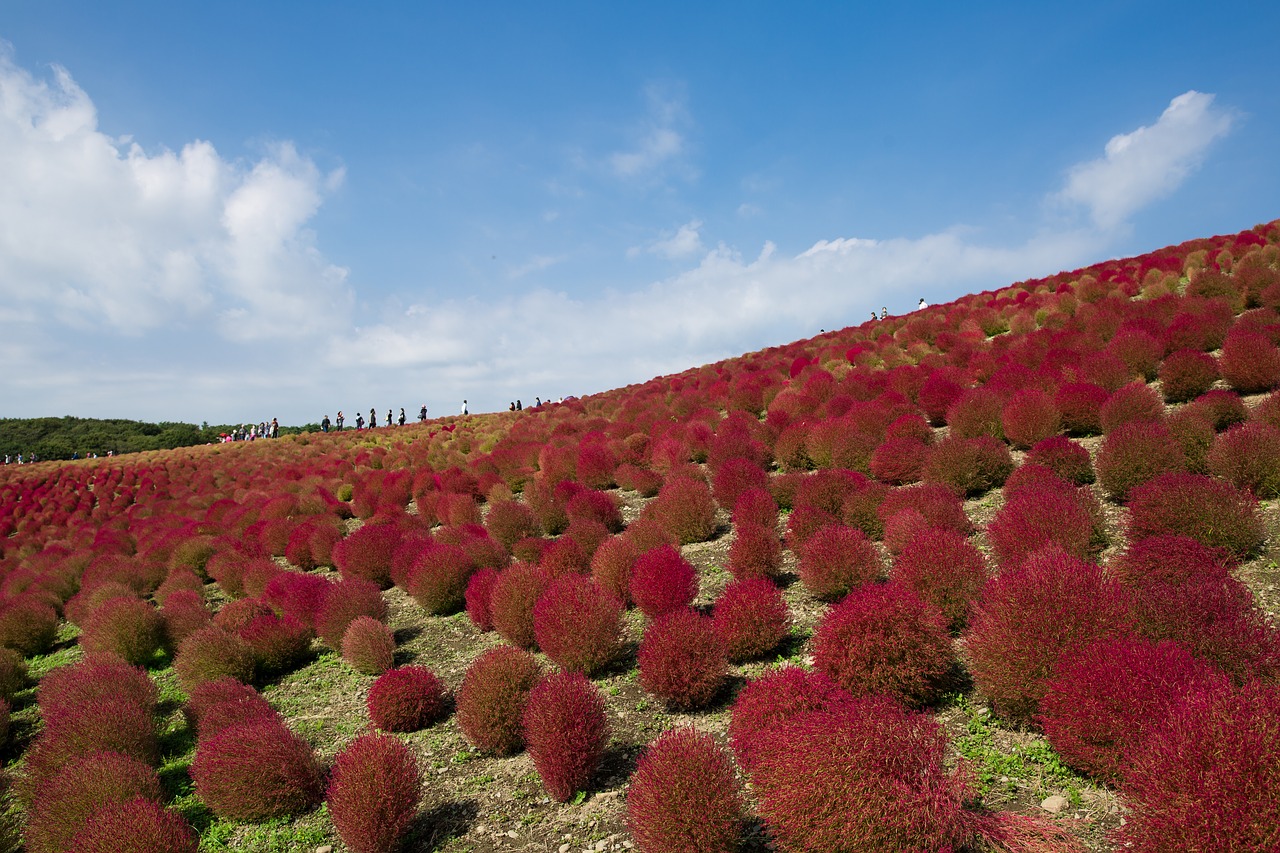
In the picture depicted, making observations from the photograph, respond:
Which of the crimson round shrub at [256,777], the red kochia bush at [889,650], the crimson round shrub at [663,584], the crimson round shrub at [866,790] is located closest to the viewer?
the crimson round shrub at [866,790]

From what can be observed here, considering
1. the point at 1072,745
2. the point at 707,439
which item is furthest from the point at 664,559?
the point at 707,439

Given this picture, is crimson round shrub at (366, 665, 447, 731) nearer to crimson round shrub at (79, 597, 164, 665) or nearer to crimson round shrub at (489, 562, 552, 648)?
crimson round shrub at (489, 562, 552, 648)

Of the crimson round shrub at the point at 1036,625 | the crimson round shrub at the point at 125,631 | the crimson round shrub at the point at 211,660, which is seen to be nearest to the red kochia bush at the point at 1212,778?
the crimson round shrub at the point at 1036,625

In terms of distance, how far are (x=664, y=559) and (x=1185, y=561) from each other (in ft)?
15.6

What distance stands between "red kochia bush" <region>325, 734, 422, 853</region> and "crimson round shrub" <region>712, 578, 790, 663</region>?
2937 millimetres

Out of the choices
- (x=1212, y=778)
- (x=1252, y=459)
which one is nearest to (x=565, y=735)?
(x=1212, y=778)

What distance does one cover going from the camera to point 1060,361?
11.0m

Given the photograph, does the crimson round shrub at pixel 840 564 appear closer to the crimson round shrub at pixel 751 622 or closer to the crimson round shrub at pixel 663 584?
the crimson round shrub at pixel 751 622

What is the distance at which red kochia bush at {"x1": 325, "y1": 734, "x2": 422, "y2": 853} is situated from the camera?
188 inches

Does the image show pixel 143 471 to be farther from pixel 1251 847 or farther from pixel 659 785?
pixel 1251 847

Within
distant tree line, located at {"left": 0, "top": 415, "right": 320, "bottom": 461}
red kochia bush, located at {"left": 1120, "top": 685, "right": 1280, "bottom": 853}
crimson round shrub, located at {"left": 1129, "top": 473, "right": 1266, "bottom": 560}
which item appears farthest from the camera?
distant tree line, located at {"left": 0, "top": 415, "right": 320, "bottom": 461}

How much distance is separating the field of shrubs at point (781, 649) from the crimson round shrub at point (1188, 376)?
0.05m

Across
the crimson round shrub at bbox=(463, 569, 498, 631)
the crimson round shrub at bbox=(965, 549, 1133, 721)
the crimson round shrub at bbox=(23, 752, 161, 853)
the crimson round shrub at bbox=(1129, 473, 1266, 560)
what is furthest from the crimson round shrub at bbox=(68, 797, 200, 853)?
the crimson round shrub at bbox=(1129, 473, 1266, 560)

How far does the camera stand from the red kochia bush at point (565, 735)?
507 cm
